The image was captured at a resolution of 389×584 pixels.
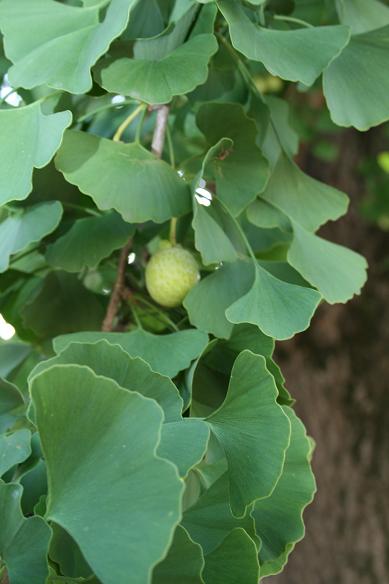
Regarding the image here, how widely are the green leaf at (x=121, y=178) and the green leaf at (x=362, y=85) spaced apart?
0.62 feet

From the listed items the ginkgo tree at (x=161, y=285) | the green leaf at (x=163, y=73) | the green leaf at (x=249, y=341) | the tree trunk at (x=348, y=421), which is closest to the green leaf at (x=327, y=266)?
the ginkgo tree at (x=161, y=285)

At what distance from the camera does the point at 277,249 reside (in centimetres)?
102

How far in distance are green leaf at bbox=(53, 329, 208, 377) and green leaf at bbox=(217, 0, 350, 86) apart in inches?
10.0

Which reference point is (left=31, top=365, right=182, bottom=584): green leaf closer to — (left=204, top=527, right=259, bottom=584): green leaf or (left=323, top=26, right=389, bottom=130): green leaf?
(left=204, top=527, right=259, bottom=584): green leaf

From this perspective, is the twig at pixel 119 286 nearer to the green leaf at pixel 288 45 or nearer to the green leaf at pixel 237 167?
the green leaf at pixel 237 167

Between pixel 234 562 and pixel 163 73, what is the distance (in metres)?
0.44

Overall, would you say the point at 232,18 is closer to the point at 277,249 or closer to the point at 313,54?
the point at 313,54

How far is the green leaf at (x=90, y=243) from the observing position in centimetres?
86

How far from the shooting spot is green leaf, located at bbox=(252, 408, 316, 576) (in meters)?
0.71

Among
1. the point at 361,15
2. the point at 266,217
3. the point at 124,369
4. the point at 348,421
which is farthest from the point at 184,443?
the point at 348,421

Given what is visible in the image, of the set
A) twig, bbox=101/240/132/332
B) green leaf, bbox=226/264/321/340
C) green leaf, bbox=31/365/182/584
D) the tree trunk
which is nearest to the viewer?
green leaf, bbox=31/365/182/584

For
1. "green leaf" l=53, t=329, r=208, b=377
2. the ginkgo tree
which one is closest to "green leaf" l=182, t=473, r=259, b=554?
the ginkgo tree

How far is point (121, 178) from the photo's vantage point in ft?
2.50

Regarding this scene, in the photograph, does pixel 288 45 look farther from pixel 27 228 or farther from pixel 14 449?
pixel 14 449
